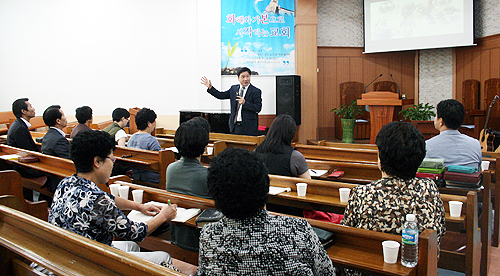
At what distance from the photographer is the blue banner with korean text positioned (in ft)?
27.1

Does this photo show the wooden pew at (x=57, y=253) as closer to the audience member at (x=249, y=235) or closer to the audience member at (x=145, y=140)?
the audience member at (x=249, y=235)

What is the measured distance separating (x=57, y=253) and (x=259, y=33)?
729cm

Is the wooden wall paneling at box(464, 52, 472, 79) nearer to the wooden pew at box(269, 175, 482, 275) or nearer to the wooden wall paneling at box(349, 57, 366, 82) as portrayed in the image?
the wooden wall paneling at box(349, 57, 366, 82)

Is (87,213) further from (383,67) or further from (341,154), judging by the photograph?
(383,67)

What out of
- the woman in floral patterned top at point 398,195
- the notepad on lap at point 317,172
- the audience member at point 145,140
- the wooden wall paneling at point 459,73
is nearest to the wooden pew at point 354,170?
the notepad on lap at point 317,172

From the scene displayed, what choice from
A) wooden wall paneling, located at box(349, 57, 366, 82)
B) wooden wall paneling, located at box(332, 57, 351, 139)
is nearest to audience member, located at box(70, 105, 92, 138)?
wooden wall paneling, located at box(332, 57, 351, 139)

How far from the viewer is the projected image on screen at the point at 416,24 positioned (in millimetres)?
7629

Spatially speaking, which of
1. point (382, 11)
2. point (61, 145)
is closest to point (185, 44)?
point (382, 11)

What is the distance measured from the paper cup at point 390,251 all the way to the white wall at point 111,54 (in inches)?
278

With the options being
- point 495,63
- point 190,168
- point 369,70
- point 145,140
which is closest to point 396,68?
point 369,70

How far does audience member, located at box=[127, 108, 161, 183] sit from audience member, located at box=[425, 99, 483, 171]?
260 cm

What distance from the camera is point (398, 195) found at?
168 cm

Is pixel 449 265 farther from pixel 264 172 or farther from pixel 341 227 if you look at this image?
pixel 264 172

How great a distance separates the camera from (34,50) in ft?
27.2
